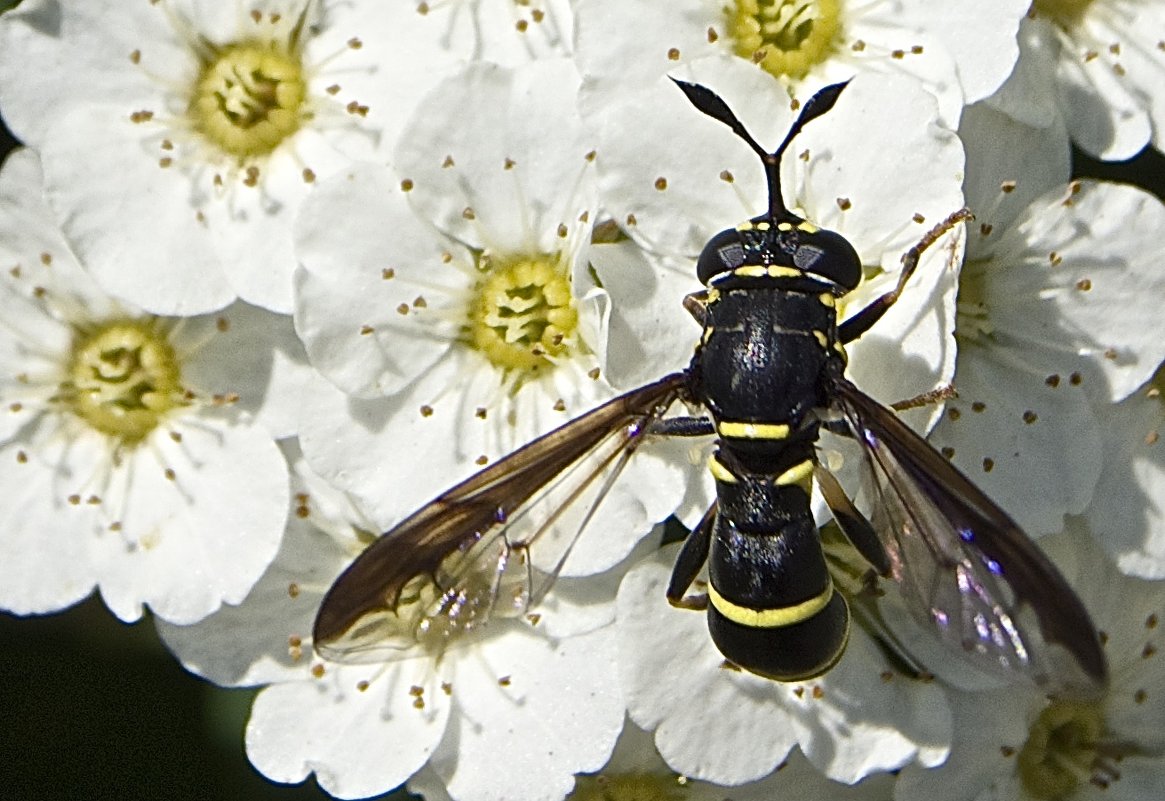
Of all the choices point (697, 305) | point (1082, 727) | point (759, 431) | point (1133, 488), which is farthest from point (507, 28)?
point (1082, 727)

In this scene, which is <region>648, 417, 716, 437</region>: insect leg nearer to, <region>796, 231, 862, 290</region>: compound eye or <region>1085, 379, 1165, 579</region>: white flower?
<region>796, 231, 862, 290</region>: compound eye

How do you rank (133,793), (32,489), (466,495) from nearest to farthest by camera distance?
(466,495) < (32,489) < (133,793)

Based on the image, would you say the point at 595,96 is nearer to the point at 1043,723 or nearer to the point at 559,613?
the point at 559,613

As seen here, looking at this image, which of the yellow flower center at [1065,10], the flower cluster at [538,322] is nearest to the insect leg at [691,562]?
the flower cluster at [538,322]

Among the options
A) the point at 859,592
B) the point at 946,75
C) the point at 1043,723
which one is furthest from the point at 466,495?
the point at 1043,723

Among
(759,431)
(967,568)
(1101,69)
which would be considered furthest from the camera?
(1101,69)

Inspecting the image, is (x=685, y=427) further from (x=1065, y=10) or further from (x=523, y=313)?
(x=1065, y=10)
